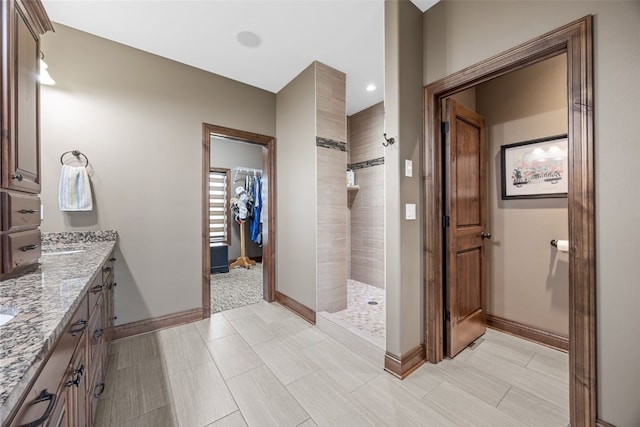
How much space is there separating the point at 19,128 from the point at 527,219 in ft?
12.0

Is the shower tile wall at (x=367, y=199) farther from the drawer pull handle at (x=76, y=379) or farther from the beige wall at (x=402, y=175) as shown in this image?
the drawer pull handle at (x=76, y=379)

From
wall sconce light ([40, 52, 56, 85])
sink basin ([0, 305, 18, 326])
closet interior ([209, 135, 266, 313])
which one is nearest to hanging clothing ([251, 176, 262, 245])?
closet interior ([209, 135, 266, 313])

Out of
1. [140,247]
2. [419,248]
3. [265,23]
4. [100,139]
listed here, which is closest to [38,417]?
[419,248]

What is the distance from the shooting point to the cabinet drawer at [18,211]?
114 cm

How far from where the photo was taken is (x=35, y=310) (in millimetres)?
792

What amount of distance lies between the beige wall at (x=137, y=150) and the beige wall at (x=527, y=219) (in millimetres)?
3013

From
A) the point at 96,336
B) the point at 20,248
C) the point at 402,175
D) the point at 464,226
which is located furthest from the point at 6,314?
the point at 464,226

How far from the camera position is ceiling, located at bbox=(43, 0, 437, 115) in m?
2.05

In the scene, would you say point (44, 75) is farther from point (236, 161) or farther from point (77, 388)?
point (236, 161)

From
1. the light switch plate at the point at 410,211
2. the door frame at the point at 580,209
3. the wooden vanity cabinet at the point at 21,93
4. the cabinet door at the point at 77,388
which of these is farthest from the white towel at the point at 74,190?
the door frame at the point at 580,209

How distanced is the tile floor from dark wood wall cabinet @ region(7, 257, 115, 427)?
400 mm

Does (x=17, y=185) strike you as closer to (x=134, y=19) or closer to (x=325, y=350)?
(x=134, y=19)

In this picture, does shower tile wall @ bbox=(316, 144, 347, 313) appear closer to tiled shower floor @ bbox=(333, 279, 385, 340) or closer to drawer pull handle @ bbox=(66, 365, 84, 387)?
tiled shower floor @ bbox=(333, 279, 385, 340)

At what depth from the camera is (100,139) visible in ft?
7.80
